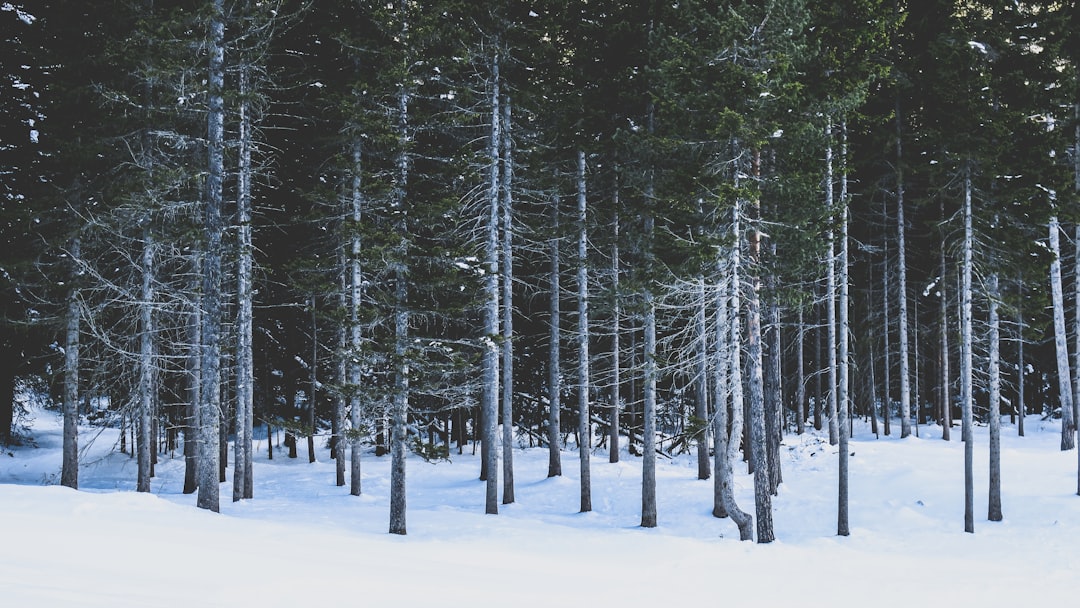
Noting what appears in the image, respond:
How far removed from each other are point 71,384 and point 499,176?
1283 cm

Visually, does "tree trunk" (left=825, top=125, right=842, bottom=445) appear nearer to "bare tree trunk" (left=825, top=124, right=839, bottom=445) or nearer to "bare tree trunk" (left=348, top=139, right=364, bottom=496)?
"bare tree trunk" (left=825, top=124, right=839, bottom=445)

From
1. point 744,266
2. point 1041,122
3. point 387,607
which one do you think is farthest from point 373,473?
point 1041,122

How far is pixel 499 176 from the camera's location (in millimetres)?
19516

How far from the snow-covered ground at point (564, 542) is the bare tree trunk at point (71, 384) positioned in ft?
9.29

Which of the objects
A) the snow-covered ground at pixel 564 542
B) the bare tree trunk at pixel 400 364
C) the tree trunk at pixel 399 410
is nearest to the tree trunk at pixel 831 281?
the snow-covered ground at pixel 564 542

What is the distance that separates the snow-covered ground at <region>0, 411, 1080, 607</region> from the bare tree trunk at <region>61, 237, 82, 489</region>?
9.29ft

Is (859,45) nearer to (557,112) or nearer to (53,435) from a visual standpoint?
(557,112)

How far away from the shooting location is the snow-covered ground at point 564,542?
27.7ft

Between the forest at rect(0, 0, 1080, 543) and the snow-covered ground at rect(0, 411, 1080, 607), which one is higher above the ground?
the forest at rect(0, 0, 1080, 543)

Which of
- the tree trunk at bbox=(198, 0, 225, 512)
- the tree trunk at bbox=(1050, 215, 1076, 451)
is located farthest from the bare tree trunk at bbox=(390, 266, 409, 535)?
the tree trunk at bbox=(1050, 215, 1076, 451)

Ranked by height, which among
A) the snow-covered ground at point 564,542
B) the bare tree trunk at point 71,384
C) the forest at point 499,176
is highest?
the forest at point 499,176

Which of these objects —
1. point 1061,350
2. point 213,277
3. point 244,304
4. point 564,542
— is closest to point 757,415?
point 564,542

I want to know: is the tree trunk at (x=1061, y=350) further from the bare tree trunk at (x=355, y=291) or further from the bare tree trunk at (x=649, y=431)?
the bare tree trunk at (x=355, y=291)

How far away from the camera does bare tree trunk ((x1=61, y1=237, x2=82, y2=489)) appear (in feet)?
64.5
